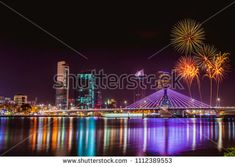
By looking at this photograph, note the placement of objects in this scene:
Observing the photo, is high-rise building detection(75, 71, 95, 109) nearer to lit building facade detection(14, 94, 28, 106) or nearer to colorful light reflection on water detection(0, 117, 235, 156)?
lit building facade detection(14, 94, 28, 106)

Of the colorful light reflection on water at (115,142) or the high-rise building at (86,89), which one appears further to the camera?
the high-rise building at (86,89)

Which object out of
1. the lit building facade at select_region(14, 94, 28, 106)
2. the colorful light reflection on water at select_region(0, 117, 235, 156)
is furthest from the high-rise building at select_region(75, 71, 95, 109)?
the colorful light reflection on water at select_region(0, 117, 235, 156)

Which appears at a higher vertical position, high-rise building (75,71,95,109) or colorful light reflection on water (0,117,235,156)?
high-rise building (75,71,95,109)

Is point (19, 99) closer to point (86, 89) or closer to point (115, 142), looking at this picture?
point (86, 89)

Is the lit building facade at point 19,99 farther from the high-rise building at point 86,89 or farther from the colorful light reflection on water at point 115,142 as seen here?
the colorful light reflection on water at point 115,142

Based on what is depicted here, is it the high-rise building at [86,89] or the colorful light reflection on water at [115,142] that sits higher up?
the high-rise building at [86,89]

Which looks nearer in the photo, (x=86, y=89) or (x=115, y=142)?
(x=115, y=142)

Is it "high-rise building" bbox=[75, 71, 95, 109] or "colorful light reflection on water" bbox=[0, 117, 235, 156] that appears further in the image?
"high-rise building" bbox=[75, 71, 95, 109]

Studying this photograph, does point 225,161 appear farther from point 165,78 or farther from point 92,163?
point 165,78

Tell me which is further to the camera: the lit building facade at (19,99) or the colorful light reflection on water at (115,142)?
the lit building facade at (19,99)

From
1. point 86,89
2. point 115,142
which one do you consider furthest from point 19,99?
point 115,142

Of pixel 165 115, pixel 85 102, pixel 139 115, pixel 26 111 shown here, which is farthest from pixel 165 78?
pixel 85 102

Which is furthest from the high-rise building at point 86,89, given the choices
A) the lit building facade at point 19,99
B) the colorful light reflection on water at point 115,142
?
the colorful light reflection on water at point 115,142

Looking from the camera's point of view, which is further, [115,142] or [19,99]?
[19,99]
